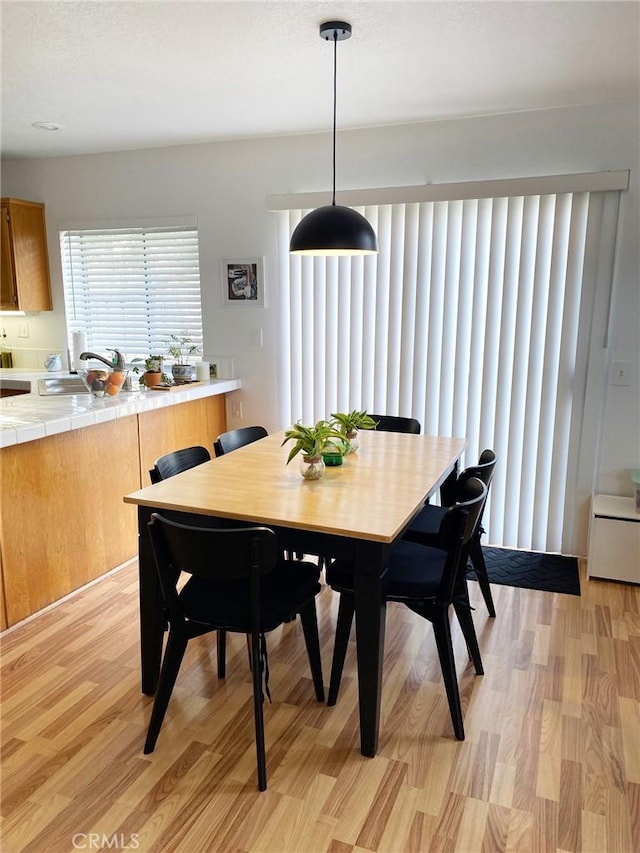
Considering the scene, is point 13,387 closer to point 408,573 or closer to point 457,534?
point 408,573

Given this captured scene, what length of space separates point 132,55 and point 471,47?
1.45 m

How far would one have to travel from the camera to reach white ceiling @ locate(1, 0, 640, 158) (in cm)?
226

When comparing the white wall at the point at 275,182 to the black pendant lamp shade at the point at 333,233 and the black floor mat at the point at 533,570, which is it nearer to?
the black floor mat at the point at 533,570

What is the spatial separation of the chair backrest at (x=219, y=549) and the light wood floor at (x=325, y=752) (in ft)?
2.09

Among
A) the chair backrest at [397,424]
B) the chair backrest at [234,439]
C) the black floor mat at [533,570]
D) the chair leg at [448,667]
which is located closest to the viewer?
the chair leg at [448,667]

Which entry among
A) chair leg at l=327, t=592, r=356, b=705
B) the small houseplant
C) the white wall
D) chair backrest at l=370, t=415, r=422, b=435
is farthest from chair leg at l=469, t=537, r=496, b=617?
the small houseplant

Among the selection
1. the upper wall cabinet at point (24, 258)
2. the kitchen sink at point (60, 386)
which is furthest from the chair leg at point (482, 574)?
the upper wall cabinet at point (24, 258)

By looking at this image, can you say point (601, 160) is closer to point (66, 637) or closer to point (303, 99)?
point (303, 99)

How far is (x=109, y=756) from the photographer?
2010 millimetres

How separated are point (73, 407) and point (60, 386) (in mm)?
668

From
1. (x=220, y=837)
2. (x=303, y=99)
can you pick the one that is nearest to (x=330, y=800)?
(x=220, y=837)

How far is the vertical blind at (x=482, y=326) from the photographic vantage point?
3.47m

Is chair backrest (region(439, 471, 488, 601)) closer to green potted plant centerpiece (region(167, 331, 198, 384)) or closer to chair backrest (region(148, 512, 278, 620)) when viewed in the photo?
chair backrest (region(148, 512, 278, 620))

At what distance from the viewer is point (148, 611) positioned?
Result: 90.1 inches
